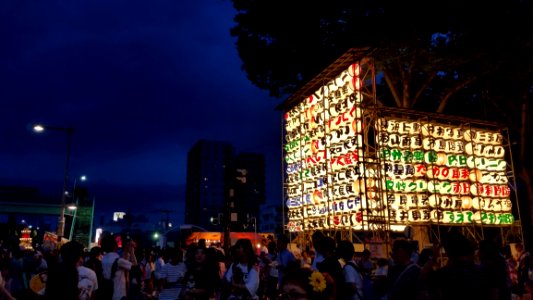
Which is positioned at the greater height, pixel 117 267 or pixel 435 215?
pixel 435 215

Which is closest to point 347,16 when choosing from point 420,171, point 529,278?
point 420,171

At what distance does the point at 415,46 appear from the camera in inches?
746

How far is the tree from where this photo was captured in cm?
1822

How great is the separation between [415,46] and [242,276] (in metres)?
15.3

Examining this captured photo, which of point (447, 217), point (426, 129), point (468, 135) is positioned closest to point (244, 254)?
point (447, 217)

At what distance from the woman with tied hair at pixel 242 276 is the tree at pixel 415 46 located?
40.6ft

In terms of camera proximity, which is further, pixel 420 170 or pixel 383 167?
pixel 420 170

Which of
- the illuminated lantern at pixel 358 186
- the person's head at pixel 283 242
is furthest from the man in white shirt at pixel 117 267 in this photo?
the illuminated lantern at pixel 358 186

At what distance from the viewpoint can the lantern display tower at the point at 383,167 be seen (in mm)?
17453

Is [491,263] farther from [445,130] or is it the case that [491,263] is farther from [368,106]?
[445,130]

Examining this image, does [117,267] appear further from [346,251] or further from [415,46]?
[415,46]

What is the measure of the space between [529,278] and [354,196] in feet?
22.0

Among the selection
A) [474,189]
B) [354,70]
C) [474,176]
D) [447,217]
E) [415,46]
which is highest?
[415,46]

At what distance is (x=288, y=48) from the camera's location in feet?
68.4
